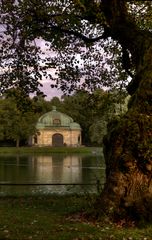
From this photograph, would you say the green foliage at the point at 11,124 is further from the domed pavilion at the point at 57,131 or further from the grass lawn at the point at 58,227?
the grass lawn at the point at 58,227

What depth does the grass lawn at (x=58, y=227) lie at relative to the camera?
9.38m

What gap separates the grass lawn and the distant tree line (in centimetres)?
290

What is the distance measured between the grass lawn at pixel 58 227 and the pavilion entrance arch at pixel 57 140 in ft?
327

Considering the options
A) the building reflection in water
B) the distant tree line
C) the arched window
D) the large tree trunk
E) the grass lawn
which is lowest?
the grass lawn

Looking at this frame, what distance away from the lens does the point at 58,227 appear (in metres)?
10.3

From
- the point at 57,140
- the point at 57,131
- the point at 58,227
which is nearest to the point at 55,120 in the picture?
the point at 57,131

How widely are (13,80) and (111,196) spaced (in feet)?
25.9

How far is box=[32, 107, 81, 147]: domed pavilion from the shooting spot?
111500mm

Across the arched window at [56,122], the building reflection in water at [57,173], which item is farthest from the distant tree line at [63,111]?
the arched window at [56,122]

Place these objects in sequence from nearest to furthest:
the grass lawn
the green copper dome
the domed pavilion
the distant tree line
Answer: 1. the grass lawn
2. the distant tree line
3. the domed pavilion
4. the green copper dome

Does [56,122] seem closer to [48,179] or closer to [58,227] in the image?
[48,179]

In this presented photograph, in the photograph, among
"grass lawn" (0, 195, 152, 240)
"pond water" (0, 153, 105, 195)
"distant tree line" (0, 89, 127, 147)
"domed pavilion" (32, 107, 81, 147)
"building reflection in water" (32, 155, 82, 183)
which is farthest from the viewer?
"domed pavilion" (32, 107, 81, 147)

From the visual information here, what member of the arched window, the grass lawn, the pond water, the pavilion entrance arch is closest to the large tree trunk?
the grass lawn

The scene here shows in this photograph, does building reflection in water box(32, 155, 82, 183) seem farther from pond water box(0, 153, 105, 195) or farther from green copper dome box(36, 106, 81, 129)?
green copper dome box(36, 106, 81, 129)
